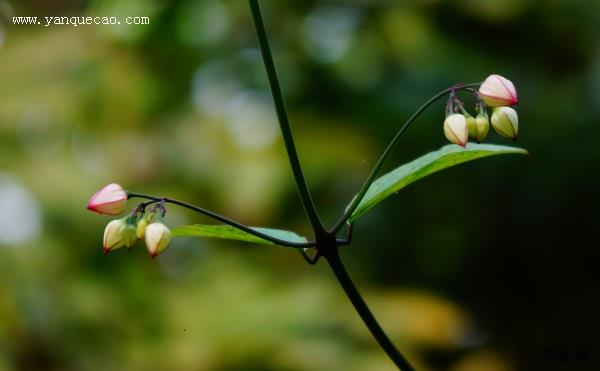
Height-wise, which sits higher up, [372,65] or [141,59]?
[141,59]

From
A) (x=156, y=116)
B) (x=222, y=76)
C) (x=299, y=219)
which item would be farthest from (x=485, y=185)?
(x=156, y=116)

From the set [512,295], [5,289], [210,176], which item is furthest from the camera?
[512,295]

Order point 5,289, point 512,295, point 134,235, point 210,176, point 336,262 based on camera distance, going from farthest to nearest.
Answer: point 512,295, point 210,176, point 5,289, point 134,235, point 336,262

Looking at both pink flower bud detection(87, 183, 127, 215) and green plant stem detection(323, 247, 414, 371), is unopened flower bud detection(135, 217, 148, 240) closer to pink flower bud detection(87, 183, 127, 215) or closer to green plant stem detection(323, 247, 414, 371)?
pink flower bud detection(87, 183, 127, 215)

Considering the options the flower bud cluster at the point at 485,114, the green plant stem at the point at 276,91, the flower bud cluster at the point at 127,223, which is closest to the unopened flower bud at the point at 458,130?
the flower bud cluster at the point at 485,114

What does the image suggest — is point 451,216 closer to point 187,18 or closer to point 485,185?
point 485,185

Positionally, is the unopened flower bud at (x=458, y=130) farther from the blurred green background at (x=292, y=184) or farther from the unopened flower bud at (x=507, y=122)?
the blurred green background at (x=292, y=184)

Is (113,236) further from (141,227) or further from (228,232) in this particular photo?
(228,232)
